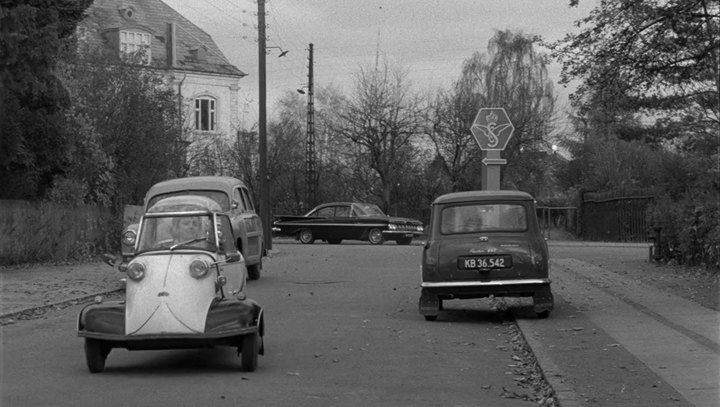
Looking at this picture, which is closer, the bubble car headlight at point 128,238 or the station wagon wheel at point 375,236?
the bubble car headlight at point 128,238

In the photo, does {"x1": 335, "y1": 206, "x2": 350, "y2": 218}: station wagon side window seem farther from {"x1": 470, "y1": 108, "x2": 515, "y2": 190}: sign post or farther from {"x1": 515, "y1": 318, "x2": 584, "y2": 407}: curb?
{"x1": 515, "y1": 318, "x2": 584, "y2": 407}: curb

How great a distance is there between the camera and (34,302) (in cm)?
1695

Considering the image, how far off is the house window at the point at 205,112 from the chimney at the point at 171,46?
2.76 meters

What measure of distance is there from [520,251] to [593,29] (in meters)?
3.99

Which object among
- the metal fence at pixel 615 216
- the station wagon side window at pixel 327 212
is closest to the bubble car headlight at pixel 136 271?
the metal fence at pixel 615 216

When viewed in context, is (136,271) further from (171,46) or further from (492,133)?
(171,46)

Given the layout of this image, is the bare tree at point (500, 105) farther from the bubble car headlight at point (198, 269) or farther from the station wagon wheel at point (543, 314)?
the bubble car headlight at point (198, 269)

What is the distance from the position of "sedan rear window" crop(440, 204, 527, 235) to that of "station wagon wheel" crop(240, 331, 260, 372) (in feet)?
18.9

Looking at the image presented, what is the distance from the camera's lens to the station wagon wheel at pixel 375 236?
41.7 meters

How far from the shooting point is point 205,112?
68.1 m

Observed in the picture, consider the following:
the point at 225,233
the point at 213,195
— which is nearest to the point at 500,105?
the point at 213,195

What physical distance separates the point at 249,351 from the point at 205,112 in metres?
A: 59.0

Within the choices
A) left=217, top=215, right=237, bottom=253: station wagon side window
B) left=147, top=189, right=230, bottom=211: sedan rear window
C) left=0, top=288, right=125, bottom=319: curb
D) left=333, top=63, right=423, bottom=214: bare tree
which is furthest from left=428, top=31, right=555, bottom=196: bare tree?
left=217, top=215, right=237, bottom=253: station wagon side window

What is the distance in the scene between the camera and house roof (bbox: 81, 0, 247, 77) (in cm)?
6500
